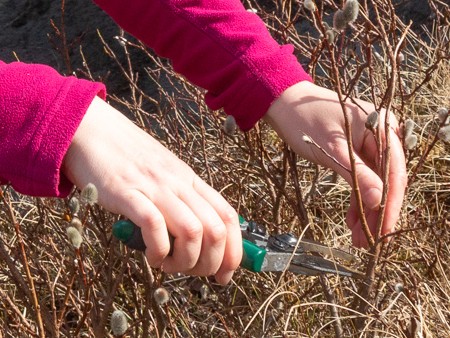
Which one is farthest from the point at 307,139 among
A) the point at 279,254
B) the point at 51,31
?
the point at 51,31

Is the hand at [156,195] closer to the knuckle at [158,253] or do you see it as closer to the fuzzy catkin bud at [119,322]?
the knuckle at [158,253]

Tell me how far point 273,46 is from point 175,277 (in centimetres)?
105

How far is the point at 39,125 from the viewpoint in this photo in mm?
1449

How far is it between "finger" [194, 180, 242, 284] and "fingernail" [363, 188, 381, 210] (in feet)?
1.52

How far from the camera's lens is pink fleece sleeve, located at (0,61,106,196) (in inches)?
55.2

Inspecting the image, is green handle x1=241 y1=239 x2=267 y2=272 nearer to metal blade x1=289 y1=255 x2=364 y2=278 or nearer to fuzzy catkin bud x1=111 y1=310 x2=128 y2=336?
Result: metal blade x1=289 y1=255 x2=364 y2=278

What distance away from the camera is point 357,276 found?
2.02 m

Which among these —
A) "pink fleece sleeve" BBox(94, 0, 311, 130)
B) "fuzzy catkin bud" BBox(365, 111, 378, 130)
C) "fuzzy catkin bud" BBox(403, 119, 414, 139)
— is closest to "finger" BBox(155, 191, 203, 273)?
"fuzzy catkin bud" BBox(365, 111, 378, 130)

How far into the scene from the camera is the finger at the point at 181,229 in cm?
127

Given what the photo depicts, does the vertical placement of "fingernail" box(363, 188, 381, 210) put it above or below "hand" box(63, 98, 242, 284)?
below

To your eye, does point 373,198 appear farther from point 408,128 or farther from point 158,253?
point 158,253

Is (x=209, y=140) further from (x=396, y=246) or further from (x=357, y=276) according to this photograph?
(x=357, y=276)

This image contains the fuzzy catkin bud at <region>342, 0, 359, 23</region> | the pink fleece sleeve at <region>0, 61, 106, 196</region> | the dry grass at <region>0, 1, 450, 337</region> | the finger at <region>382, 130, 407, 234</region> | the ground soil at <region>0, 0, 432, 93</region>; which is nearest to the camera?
the pink fleece sleeve at <region>0, 61, 106, 196</region>

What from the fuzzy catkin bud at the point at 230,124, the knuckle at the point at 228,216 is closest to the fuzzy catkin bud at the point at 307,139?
the fuzzy catkin bud at the point at 230,124
